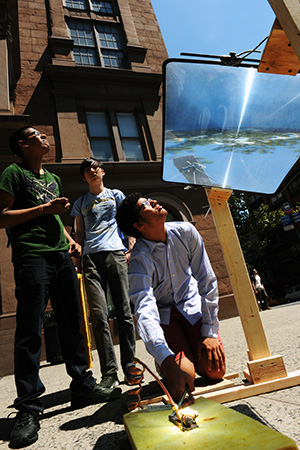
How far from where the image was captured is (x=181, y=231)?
213cm

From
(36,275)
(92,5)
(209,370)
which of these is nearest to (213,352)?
(209,370)

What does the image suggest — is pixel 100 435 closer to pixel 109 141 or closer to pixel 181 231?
pixel 181 231

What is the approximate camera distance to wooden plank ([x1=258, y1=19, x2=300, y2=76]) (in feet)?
4.80

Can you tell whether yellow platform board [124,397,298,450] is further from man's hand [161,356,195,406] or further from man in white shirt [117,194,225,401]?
man in white shirt [117,194,225,401]

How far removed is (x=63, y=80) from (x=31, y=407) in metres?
9.48

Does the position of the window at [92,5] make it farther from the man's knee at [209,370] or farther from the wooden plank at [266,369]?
the wooden plank at [266,369]

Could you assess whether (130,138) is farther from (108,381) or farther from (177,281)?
(108,381)

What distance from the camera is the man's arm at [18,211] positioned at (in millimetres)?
2031

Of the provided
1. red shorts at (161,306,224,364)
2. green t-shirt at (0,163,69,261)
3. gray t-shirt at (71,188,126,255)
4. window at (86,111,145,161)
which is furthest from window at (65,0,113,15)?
red shorts at (161,306,224,364)

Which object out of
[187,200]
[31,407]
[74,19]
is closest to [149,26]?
[74,19]

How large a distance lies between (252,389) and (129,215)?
132 cm

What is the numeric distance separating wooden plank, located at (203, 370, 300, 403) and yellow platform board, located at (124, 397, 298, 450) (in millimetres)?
432

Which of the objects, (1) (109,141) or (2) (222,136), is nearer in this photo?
(2) (222,136)

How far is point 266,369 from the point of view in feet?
5.70
